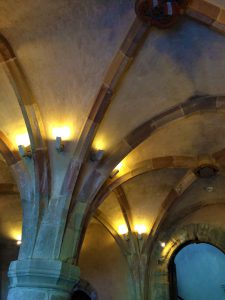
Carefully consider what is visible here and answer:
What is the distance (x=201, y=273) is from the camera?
39.1 feet

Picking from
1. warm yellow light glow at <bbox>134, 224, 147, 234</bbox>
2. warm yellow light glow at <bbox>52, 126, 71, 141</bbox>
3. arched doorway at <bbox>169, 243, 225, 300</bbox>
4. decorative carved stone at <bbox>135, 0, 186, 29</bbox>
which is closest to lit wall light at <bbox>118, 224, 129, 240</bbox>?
warm yellow light glow at <bbox>134, 224, 147, 234</bbox>

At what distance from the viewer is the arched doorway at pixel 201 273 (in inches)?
455

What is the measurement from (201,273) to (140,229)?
5612 mm

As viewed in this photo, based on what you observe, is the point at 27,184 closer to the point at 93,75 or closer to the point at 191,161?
the point at 93,75

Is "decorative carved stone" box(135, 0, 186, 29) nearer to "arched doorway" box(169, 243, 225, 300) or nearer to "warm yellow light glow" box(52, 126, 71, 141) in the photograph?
"warm yellow light glow" box(52, 126, 71, 141)

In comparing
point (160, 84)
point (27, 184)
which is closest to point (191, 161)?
point (160, 84)

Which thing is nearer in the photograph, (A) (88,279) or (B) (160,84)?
(B) (160,84)

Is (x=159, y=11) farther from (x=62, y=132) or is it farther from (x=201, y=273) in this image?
(x=201, y=273)

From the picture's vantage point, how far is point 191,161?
6445 mm

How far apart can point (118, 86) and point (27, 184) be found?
1.82 metres

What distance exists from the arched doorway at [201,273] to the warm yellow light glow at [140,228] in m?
4.23

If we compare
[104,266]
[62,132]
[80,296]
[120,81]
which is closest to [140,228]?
[104,266]

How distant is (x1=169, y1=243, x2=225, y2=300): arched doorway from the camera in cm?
1155

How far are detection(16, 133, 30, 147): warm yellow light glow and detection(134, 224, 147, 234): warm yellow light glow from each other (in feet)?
12.5
